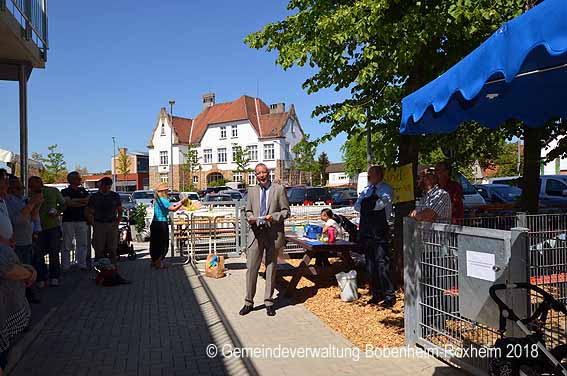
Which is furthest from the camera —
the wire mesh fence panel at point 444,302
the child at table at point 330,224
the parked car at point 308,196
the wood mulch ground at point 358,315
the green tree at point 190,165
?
the green tree at point 190,165

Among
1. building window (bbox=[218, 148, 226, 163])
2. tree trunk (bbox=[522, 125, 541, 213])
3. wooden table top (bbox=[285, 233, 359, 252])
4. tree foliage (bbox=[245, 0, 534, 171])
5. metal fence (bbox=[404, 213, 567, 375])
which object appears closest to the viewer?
metal fence (bbox=[404, 213, 567, 375])

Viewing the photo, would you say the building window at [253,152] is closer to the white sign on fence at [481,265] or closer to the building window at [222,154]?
the building window at [222,154]

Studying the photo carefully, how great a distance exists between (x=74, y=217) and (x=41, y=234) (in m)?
1.60

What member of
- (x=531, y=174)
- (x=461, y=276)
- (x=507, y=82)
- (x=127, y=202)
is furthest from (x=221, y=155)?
(x=507, y=82)

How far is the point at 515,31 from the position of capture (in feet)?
10.7

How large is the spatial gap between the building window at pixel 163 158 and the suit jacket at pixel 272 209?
6429cm

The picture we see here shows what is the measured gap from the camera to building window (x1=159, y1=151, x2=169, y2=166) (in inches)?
2707

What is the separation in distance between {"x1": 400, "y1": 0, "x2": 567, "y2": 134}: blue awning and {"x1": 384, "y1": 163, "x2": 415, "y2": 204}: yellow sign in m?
1.16

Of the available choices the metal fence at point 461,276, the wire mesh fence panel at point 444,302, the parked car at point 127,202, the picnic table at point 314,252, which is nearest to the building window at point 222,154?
the parked car at point 127,202

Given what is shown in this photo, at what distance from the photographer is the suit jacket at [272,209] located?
6.48 metres

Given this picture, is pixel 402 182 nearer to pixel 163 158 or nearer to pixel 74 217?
pixel 74 217

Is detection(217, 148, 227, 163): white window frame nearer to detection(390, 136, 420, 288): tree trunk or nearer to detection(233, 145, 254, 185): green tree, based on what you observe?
detection(233, 145, 254, 185): green tree

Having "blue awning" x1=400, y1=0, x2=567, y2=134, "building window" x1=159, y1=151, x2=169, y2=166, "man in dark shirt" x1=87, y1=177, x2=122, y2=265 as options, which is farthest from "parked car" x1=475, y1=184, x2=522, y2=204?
"building window" x1=159, y1=151, x2=169, y2=166

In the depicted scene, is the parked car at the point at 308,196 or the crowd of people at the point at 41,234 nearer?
the crowd of people at the point at 41,234
